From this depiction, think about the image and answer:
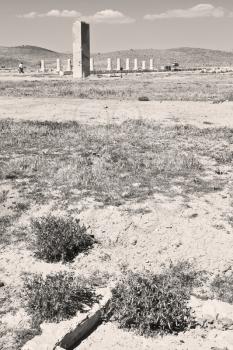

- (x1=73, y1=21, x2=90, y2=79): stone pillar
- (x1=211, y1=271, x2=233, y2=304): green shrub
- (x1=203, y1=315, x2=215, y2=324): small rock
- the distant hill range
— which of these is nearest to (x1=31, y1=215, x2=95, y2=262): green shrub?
(x1=211, y1=271, x2=233, y2=304): green shrub

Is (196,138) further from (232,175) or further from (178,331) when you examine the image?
(178,331)

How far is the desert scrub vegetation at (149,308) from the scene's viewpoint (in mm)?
6219

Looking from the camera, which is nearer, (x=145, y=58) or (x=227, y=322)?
(x=227, y=322)

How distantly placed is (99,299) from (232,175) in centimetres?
565

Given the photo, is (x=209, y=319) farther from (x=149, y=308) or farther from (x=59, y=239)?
(x=59, y=239)

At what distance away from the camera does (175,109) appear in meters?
20.2

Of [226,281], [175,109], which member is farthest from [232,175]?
[175,109]

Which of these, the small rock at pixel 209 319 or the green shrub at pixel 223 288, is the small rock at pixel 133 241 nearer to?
the green shrub at pixel 223 288

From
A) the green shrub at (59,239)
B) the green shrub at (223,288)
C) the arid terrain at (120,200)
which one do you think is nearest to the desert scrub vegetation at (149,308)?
the arid terrain at (120,200)

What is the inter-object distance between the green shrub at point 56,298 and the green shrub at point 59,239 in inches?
43.1

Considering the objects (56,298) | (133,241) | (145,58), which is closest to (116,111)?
(133,241)

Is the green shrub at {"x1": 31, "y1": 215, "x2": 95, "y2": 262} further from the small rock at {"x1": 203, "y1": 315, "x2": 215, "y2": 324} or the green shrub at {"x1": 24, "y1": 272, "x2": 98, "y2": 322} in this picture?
the small rock at {"x1": 203, "y1": 315, "x2": 215, "y2": 324}

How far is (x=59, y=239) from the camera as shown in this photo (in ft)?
26.2

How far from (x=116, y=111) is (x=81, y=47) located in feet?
76.5
